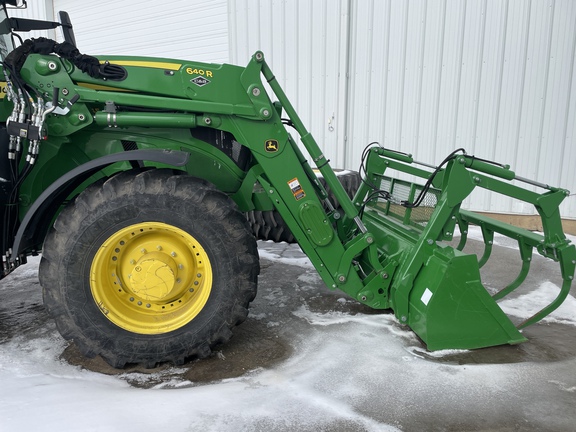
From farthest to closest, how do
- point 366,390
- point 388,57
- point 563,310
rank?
point 388,57 < point 563,310 < point 366,390

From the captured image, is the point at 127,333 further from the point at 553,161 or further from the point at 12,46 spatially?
the point at 553,161

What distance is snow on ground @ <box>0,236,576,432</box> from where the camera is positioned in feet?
6.98

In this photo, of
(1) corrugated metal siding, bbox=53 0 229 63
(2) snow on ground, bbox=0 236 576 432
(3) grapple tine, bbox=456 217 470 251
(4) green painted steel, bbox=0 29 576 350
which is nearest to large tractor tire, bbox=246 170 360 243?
(3) grapple tine, bbox=456 217 470 251

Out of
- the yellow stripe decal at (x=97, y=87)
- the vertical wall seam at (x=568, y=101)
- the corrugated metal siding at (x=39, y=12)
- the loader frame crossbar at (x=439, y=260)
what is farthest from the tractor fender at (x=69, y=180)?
the corrugated metal siding at (x=39, y=12)

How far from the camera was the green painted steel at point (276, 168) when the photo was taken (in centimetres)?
270

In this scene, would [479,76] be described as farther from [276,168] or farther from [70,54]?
[70,54]

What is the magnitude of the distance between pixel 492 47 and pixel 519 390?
16.7 ft

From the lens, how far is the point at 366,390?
243cm

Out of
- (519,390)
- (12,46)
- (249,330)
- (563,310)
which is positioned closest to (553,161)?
(563,310)

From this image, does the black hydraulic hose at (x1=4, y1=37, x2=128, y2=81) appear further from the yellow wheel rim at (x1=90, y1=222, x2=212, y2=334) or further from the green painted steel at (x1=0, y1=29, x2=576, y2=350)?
→ the yellow wheel rim at (x1=90, y1=222, x2=212, y2=334)

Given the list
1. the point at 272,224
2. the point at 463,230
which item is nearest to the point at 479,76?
the point at 463,230

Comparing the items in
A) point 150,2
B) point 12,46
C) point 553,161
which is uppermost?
point 150,2

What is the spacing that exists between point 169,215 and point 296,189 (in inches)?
33.0

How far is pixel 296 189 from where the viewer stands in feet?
9.52
